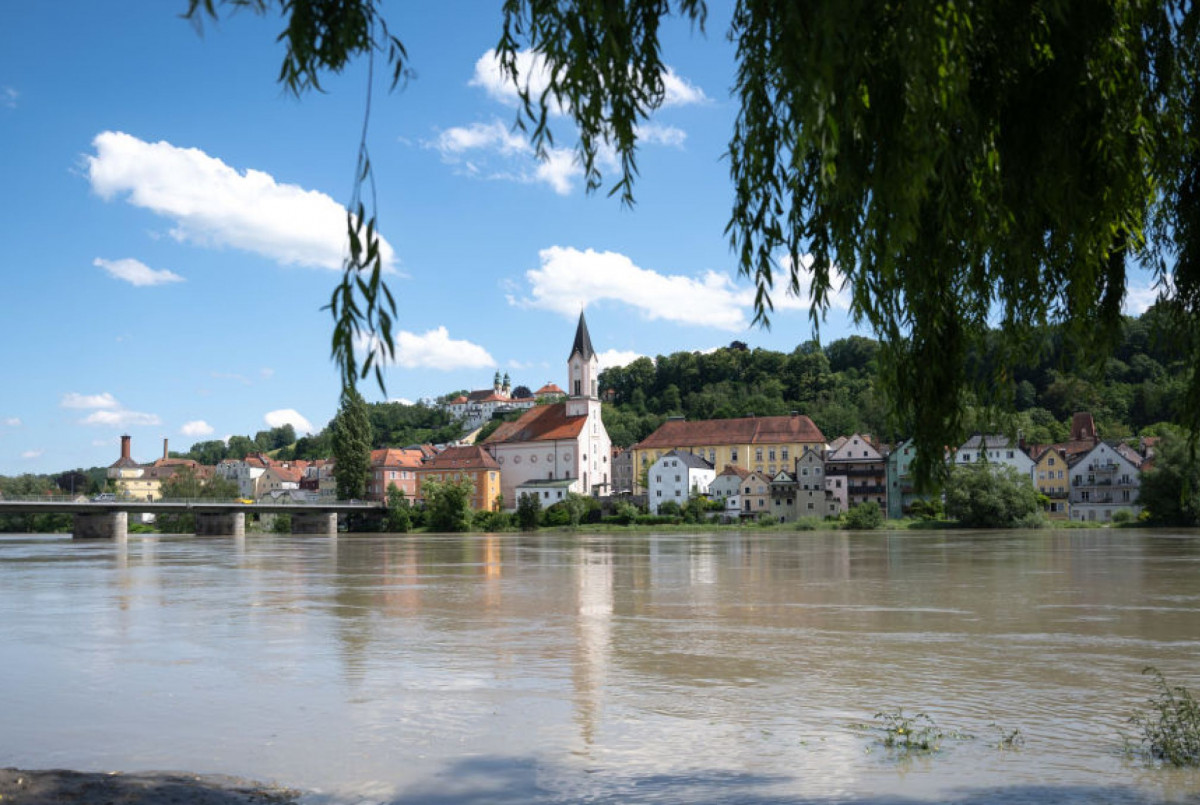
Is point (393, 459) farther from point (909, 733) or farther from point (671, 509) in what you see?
point (909, 733)

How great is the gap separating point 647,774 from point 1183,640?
1208 centimetres

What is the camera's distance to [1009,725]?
10.2 metres

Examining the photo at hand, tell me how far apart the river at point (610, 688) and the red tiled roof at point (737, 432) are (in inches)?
4181

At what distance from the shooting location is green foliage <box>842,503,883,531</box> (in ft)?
302

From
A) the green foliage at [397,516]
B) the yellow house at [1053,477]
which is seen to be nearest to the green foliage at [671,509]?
the green foliage at [397,516]

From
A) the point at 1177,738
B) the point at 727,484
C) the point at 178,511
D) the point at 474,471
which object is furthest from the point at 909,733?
the point at 474,471

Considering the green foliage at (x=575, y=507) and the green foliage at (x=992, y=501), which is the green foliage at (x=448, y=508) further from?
the green foliage at (x=992, y=501)

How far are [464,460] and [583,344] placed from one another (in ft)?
78.2

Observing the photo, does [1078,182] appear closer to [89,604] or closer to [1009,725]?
[1009,725]

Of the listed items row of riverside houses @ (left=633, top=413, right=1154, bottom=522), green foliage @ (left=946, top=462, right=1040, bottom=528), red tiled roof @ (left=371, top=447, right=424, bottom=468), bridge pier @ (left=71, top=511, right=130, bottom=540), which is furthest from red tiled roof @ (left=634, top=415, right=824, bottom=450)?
bridge pier @ (left=71, top=511, right=130, bottom=540)

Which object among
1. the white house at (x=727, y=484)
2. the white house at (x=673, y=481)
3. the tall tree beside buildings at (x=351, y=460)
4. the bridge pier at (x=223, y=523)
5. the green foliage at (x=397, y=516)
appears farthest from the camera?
the tall tree beside buildings at (x=351, y=460)

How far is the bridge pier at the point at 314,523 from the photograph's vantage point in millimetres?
108875

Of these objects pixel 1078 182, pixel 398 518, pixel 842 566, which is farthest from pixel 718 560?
pixel 398 518

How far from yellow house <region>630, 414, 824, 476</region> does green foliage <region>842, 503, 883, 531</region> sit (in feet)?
106
